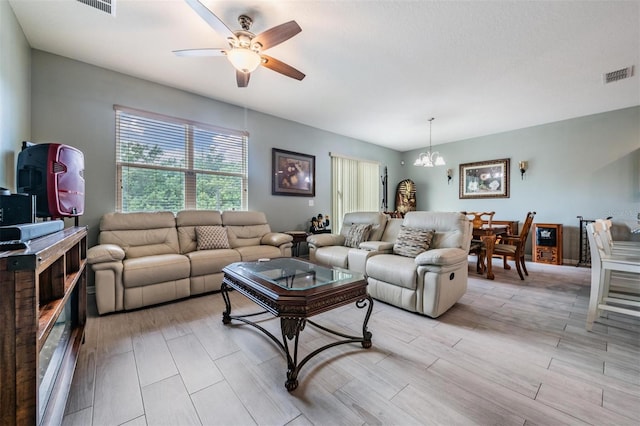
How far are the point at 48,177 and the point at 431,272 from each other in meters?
3.17

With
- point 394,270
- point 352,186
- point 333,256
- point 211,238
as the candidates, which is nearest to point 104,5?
point 211,238

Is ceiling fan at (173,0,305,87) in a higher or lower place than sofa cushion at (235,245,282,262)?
higher

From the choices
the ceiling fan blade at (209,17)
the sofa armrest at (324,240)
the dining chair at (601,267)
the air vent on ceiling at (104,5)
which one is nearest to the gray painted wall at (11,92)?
the air vent on ceiling at (104,5)

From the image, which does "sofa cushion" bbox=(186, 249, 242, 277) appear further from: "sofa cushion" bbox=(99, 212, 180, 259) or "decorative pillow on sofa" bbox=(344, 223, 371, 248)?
"decorative pillow on sofa" bbox=(344, 223, 371, 248)

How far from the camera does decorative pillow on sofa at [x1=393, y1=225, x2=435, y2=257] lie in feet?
9.51

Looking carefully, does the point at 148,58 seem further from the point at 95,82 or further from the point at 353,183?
the point at 353,183

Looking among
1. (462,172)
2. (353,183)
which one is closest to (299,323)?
(353,183)

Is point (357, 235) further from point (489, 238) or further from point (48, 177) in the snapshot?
point (48, 177)

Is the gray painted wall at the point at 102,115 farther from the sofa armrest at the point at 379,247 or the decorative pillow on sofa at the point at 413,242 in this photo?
the decorative pillow on sofa at the point at 413,242

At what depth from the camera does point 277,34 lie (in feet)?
6.48

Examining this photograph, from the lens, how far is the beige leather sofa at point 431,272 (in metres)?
2.37

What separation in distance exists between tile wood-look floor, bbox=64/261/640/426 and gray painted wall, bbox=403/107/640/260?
304cm

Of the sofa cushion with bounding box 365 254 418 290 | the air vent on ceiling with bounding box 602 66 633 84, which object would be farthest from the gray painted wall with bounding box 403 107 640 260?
the sofa cushion with bounding box 365 254 418 290

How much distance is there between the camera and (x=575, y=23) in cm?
222
